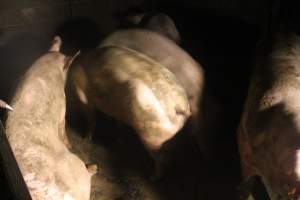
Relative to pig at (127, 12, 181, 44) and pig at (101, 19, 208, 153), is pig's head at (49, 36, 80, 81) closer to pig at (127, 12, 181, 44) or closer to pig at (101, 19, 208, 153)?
pig at (101, 19, 208, 153)

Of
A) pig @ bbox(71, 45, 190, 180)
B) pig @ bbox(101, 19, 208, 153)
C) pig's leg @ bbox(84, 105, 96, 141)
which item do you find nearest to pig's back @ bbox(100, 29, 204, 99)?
pig @ bbox(101, 19, 208, 153)

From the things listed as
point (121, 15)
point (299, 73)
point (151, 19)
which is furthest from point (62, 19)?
point (299, 73)

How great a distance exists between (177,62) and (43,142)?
42.5 inches

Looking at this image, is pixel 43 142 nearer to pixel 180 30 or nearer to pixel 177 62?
pixel 177 62

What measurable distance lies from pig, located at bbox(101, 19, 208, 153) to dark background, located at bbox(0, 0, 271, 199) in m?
0.29

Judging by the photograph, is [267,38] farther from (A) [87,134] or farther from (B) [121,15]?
(B) [121,15]

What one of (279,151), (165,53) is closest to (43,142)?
(279,151)

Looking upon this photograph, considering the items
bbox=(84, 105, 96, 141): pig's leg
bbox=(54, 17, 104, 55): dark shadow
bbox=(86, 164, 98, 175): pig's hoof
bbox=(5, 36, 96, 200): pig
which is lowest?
bbox=(86, 164, 98, 175): pig's hoof

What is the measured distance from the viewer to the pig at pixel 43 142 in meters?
1.45

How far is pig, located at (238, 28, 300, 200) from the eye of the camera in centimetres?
148

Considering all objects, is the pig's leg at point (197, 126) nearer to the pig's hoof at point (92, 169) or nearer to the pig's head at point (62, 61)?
the pig's hoof at point (92, 169)

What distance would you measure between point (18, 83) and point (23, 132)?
0.48 metres

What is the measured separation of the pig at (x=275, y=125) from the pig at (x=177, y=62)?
1.16 feet

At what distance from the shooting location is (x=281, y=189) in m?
1.50
